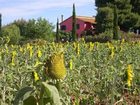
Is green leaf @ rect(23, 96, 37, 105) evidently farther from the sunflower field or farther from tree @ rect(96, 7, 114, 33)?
tree @ rect(96, 7, 114, 33)

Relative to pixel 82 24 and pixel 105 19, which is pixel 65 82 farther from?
pixel 82 24

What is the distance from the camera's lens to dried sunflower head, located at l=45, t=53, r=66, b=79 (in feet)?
5.80

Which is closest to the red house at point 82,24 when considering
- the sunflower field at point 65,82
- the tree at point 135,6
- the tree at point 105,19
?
the tree at point 135,6

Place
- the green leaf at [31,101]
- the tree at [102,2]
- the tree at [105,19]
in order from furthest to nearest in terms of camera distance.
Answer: the tree at [102,2] < the tree at [105,19] < the green leaf at [31,101]

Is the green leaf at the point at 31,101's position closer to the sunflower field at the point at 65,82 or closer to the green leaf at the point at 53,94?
the sunflower field at the point at 65,82

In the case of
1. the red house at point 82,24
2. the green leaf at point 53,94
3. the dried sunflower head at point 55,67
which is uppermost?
the dried sunflower head at point 55,67

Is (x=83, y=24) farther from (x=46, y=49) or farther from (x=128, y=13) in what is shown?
(x=46, y=49)

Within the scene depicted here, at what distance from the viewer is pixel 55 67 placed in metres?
1.76

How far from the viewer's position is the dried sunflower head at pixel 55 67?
1.77 m

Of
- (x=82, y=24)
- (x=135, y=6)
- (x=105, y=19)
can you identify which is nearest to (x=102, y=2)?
(x=135, y=6)

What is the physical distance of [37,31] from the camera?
1965 inches

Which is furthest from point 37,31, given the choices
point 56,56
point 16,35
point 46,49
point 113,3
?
point 56,56

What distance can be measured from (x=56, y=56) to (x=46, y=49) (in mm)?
11538

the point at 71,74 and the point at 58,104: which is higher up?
the point at 58,104
